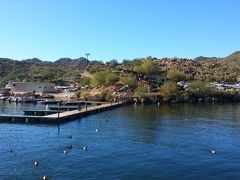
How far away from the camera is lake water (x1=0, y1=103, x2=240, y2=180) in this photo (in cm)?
4534

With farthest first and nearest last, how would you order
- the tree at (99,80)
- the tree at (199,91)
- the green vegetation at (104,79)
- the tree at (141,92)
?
the tree at (99,80) < the green vegetation at (104,79) < the tree at (199,91) < the tree at (141,92)

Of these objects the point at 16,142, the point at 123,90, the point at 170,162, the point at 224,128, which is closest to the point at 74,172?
the point at 170,162

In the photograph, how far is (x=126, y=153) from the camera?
5516 cm

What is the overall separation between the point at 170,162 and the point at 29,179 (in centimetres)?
1713

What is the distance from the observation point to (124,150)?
57188 mm

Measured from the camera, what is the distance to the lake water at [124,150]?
4534cm

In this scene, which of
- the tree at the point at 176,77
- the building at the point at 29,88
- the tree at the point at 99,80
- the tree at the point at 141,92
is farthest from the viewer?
the tree at the point at 176,77

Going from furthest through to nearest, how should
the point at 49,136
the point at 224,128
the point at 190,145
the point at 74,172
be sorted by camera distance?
the point at 224,128
the point at 49,136
the point at 190,145
the point at 74,172

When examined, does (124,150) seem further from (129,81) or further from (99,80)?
(99,80)

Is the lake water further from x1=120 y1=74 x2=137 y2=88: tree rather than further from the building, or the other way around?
the building

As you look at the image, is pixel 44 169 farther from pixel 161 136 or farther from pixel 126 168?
pixel 161 136

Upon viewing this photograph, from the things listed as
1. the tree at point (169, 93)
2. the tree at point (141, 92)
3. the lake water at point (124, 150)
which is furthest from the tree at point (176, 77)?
the lake water at point (124, 150)

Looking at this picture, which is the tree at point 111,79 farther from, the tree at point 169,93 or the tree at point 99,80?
the tree at point 169,93

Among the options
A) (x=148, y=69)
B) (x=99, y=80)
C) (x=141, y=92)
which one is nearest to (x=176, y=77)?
(x=148, y=69)
